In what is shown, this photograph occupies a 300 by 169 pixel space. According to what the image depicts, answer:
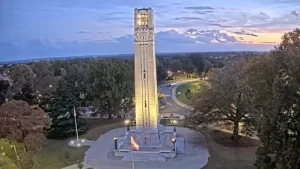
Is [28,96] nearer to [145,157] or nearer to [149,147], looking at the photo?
[149,147]

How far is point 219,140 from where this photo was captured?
26.4m

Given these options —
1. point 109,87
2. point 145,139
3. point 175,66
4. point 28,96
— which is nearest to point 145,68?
point 145,139

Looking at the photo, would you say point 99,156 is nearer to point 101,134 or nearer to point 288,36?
point 101,134

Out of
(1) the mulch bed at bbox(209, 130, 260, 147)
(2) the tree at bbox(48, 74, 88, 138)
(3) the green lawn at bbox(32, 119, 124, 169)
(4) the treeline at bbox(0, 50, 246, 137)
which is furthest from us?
(4) the treeline at bbox(0, 50, 246, 137)

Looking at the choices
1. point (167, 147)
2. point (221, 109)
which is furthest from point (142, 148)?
point (221, 109)

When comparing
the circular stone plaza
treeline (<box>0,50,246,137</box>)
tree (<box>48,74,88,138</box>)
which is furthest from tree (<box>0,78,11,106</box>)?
the circular stone plaza

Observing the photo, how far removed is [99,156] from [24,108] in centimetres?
614

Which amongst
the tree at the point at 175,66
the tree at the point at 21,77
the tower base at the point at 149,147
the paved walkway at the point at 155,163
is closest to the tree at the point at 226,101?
the paved walkway at the point at 155,163

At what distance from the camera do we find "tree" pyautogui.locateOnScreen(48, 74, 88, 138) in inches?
1096

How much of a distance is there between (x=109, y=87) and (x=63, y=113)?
541cm

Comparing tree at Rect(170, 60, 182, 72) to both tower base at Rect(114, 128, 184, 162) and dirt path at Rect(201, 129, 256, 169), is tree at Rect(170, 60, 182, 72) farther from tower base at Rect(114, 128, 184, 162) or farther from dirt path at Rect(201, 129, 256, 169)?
tower base at Rect(114, 128, 184, 162)

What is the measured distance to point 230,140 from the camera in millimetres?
26172

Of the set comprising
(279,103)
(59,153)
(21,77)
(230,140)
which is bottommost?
(59,153)

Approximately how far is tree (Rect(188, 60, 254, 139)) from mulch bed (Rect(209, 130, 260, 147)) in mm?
578
